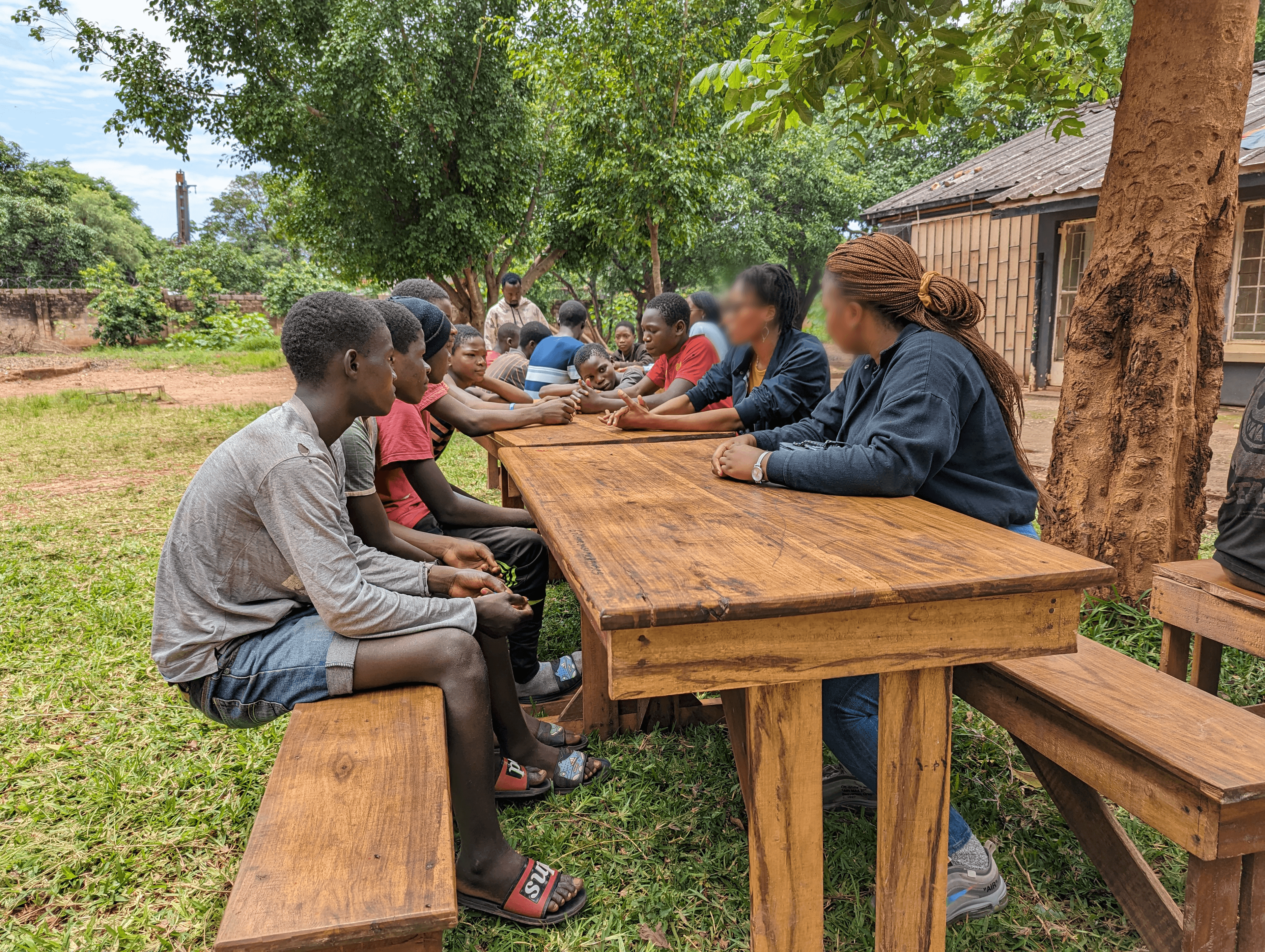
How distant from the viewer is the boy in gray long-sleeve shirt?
1.85 meters

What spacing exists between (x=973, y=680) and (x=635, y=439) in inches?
68.8

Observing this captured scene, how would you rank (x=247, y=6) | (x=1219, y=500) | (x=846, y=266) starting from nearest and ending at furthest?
(x=846, y=266), (x=1219, y=500), (x=247, y=6)

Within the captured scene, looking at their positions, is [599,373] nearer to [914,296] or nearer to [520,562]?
[520,562]

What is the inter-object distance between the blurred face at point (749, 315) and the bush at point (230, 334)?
72.3 feet

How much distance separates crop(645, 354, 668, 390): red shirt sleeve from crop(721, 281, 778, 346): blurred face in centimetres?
149

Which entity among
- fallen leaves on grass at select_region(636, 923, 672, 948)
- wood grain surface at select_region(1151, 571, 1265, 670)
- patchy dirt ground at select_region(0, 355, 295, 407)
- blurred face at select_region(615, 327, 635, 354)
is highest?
blurred face at select_region(615, 327, 635, 354)

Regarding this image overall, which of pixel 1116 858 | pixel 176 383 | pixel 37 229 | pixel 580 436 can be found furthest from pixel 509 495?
pixel 37 229

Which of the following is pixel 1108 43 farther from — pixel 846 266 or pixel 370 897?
pixel 370 897

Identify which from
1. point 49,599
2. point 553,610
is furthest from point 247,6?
point 553,610

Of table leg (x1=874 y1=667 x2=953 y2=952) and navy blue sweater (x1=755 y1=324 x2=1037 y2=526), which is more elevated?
navy blue sweater (x1=755 y1=324 x2=1037 y2=526)

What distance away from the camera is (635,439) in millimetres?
3416

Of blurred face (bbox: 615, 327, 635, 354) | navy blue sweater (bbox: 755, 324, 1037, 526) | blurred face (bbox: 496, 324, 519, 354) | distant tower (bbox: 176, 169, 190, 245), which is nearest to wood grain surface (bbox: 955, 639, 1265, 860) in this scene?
navy blue sweater (bbox: 755, 324, 1037, 526)

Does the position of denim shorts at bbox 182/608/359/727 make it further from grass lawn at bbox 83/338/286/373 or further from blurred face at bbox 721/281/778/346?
grass lawn at bbox 83/338/286/373

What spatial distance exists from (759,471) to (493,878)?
1.22 m
